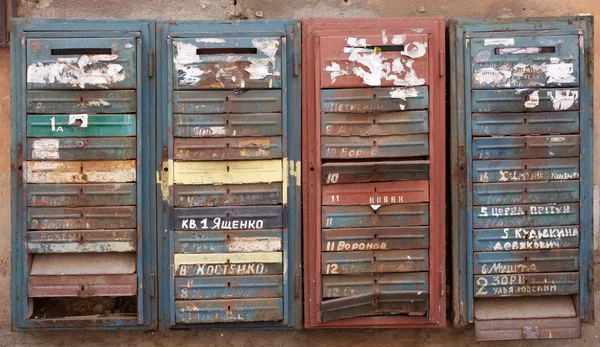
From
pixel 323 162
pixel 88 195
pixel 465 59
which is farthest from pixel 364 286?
pixel 88 195

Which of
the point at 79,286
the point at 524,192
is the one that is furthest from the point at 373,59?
the point at 79,286

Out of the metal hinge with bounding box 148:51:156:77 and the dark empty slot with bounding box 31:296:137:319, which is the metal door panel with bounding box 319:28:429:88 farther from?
the dark empty slot with bounding box 31:296:137:319

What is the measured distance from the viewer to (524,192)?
137 inches

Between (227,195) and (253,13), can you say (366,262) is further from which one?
(253,13)

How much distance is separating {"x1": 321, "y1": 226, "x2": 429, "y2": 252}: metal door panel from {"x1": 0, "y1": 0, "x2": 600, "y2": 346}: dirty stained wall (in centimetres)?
66

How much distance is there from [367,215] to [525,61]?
1.34 meters

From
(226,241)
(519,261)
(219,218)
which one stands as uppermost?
(219,218)

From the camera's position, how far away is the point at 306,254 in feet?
11.5

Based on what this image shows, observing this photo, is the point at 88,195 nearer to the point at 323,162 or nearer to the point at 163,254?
the point at 163,254

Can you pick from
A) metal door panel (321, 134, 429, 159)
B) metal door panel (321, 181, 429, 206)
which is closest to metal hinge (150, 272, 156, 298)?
metal door panel (321, 181, 429, 206)

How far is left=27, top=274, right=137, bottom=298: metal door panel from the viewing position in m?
3.36

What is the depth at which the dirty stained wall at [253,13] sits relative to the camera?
3.68 meters

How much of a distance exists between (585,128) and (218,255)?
7.87 feet

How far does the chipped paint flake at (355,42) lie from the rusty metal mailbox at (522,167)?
56 centimetres
